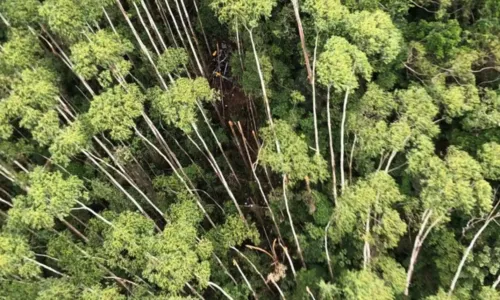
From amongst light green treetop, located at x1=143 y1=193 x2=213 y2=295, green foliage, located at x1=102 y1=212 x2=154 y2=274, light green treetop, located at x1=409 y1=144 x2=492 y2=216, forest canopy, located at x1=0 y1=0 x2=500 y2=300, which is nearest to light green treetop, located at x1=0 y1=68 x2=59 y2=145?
forest canopy, located at x1=0 y1=0 x2=500 y2=300

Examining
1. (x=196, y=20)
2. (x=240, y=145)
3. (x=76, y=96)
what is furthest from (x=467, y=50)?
(x=76, y=96)

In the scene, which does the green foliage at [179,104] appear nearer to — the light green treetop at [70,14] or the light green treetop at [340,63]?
the light green treetop at [70,14]

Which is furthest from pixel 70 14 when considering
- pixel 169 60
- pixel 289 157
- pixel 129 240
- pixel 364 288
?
pixel 364 288

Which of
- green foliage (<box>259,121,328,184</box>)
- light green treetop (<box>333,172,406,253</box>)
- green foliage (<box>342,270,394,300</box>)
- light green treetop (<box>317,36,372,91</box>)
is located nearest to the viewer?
green foliage (<box>342,270,394,300</box>)

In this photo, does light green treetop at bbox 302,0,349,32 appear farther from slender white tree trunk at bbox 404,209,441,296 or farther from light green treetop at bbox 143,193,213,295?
light green treetop at bbox 143,193,213,295

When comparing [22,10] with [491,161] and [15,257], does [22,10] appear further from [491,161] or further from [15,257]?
[491,161]

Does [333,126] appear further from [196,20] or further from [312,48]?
[196,20]

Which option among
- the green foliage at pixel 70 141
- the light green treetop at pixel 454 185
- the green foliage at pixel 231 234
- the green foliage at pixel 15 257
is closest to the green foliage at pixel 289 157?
the green foliage at pixel 231 234

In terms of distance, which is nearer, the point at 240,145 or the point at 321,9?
the point at 321,9
